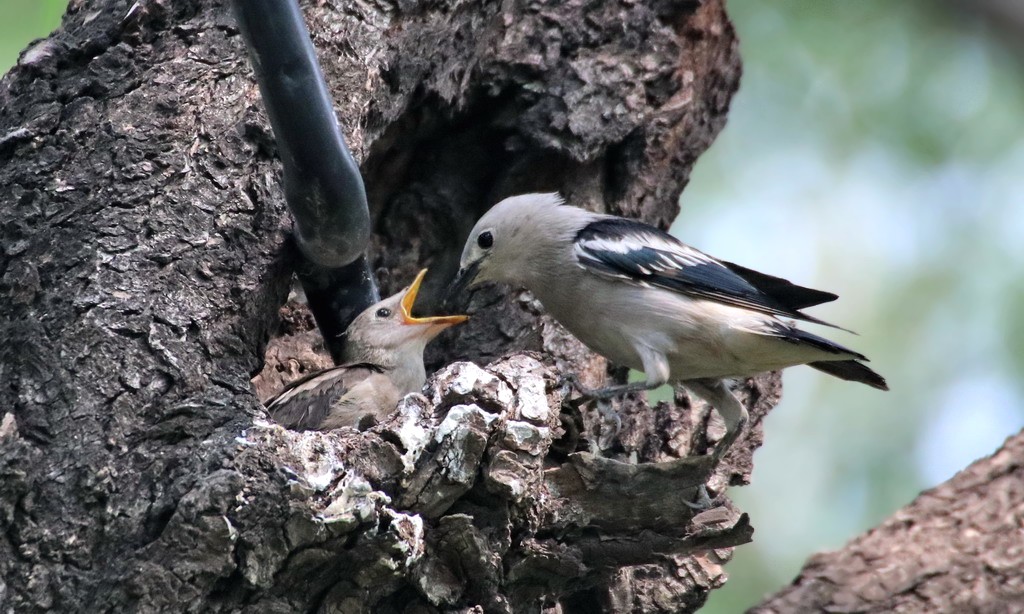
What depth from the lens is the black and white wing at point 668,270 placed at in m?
5.41

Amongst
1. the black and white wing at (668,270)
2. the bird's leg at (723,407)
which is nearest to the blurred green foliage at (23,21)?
the black and white wing at (668,270)

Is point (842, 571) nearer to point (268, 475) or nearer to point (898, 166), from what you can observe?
point (268, 475)

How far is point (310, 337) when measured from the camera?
20.2ft

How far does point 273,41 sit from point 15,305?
57.4 inches

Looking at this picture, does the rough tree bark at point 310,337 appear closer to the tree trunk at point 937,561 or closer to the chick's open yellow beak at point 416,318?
the chick's open yellow beak at point 416,318

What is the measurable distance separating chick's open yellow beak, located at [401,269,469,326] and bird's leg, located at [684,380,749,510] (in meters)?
1.24

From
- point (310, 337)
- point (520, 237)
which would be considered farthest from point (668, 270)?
point (310, 337)

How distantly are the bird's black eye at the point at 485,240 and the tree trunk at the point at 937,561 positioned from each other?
7.19ft

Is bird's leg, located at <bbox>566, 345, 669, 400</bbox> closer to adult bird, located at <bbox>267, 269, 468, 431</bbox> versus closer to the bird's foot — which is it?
the bird's foot

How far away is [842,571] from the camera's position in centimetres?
504

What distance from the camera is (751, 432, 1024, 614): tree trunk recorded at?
4.88 metres

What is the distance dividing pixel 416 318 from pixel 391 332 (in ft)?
0.52

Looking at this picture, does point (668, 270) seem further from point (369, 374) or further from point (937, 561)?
point (937, 561)

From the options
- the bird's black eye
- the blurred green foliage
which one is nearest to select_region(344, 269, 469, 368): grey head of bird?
the bird's black eye
